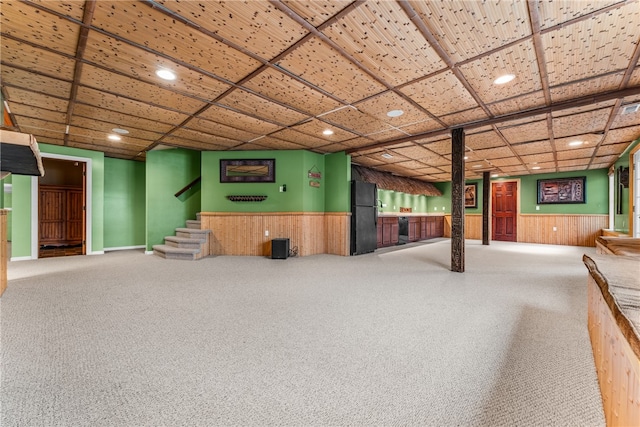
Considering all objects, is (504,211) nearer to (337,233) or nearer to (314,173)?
(337,233)

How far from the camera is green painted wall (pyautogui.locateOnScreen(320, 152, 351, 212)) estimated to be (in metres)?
6.83

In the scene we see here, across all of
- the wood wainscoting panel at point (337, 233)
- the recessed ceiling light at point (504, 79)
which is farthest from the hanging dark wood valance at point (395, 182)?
the recessed ceiling light at point (504, 79)

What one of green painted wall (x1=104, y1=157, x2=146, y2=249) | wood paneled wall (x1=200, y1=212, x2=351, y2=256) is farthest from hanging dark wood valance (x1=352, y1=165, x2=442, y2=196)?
green painted wall (x1=104, y1=157, x2=146, y2=249)

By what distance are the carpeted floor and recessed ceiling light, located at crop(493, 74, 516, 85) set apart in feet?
8.58

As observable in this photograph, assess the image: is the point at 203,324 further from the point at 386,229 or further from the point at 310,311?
the point at 386,229

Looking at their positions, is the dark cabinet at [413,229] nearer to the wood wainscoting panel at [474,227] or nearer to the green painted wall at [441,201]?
the wood wainscoting panel at [474,227]

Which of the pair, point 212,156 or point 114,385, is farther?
point 212,156

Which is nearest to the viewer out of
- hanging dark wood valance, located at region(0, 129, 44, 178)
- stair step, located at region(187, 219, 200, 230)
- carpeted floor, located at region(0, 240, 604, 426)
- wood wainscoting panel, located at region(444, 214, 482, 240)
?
carpeted floor, located at region(0, 240, 604, 426)

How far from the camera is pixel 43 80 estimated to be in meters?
3.20

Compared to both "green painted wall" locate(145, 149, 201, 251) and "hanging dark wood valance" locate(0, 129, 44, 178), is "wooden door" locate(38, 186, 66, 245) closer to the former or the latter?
"green painted wall" locate(145, 149, 201, 251)

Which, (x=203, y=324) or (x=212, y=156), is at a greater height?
(x=212, y=156)

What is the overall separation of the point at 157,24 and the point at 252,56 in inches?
33.0

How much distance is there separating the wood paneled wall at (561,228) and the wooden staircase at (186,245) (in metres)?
8.12

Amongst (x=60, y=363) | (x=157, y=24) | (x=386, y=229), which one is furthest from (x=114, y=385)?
(x=386, y=229)
